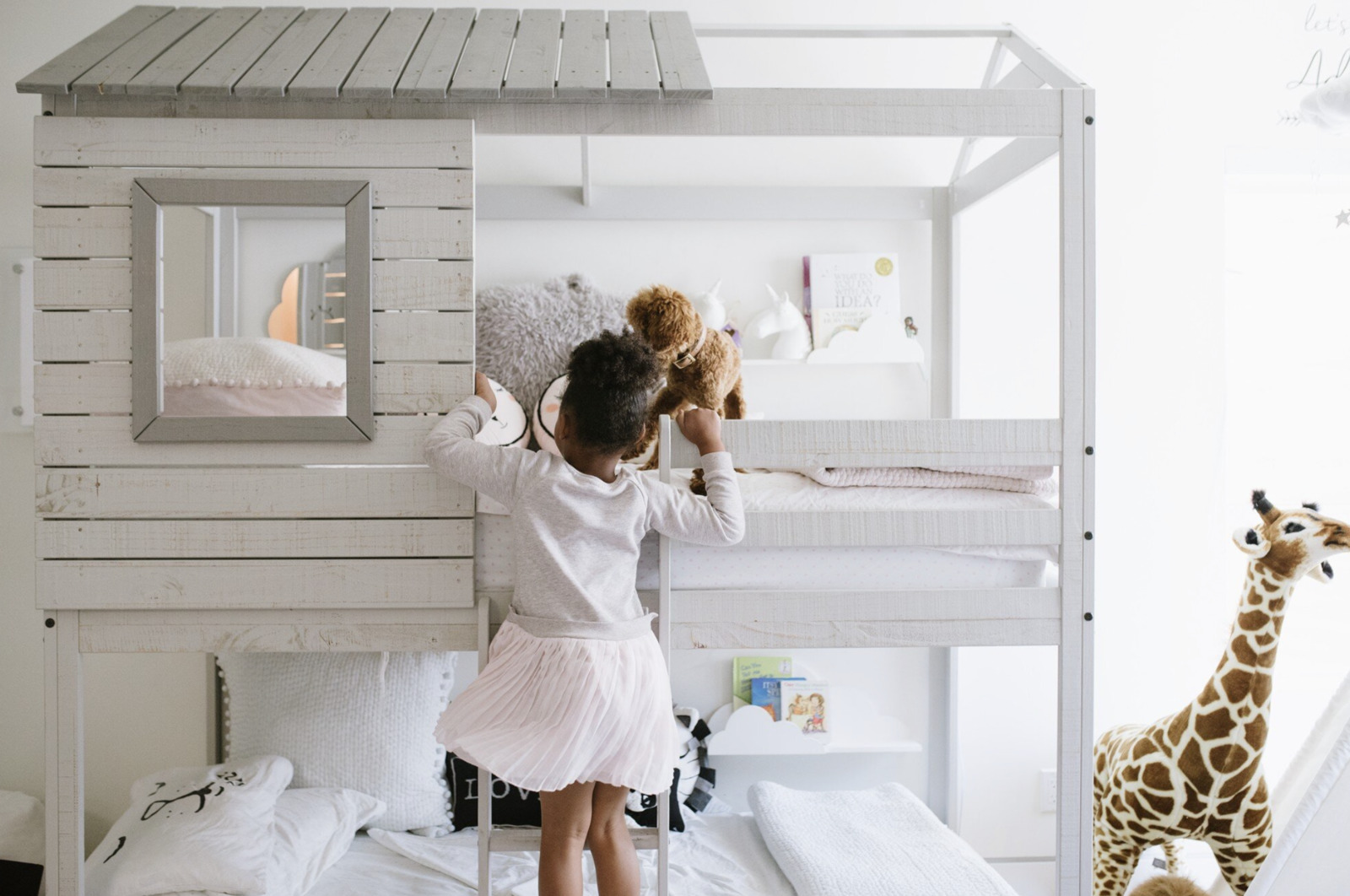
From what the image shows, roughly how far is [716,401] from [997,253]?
105cm

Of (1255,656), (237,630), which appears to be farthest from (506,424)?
(1255,656)

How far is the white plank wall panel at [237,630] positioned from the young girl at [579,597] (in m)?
0.18

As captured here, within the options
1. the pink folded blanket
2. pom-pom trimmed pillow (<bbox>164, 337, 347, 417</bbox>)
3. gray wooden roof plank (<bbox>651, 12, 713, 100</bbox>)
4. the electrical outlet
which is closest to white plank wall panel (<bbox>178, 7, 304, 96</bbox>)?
pom-pom trimmed pillow (<bbox>164, 337, 347, 417</bbox>)

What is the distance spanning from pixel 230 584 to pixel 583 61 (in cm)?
106

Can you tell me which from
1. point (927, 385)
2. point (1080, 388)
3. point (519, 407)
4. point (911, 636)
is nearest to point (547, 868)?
point (911, 636)

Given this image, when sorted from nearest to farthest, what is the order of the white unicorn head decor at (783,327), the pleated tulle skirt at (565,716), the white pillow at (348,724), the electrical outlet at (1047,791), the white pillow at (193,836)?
the pleated tulle skirt at (565,716) < the white pillow at (193,836) < the white pillow at (348,724) < the white unicorn head decor at (783,327) < the electrical outlet at (1047,791)

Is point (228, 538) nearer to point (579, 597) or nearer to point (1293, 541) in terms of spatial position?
point (579, 597)

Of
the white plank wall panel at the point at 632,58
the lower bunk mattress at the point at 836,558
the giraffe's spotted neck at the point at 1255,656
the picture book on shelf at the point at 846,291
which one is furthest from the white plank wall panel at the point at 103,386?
the giraffe's spotted neck at the point at 1255,656

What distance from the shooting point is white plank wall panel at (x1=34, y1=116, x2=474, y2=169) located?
4.94ft

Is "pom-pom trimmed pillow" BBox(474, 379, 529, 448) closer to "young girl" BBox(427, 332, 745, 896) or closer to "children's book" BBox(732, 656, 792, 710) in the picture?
"young girl" BBox(427, 332, 745, 896)

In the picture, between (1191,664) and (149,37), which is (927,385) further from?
(149,37)

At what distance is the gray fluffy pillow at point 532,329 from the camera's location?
2.17m

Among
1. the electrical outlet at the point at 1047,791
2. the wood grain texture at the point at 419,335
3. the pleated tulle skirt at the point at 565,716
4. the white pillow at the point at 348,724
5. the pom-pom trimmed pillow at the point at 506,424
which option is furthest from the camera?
the electrical outlet at the point at 1047,791

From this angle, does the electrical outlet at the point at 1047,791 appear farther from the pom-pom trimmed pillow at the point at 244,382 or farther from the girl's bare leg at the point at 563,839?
the pom-pom trimmed pillow at the point at 244,382
